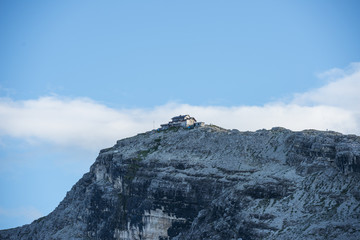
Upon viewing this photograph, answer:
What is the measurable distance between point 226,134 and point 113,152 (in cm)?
4043

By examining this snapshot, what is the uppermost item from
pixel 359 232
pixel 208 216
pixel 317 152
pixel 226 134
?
pixel 226 134

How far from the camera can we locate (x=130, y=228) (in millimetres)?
173250

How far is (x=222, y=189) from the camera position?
160 meters

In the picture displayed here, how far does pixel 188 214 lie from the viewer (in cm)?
16350

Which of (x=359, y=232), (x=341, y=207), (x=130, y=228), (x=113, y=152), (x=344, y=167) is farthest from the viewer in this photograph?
(x=113, y=152)

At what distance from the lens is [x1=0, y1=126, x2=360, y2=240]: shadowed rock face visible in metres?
138

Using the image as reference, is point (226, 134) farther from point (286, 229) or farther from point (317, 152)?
point (286, 229)

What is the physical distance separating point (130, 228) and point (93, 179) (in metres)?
31.8

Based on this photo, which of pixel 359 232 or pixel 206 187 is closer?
pixel 359 232

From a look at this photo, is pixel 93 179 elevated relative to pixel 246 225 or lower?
elevated

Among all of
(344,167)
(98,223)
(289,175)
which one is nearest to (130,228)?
(98,223)

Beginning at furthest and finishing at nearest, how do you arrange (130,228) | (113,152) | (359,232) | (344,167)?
(113,152) < (130,228) < (344,167) < (359,232)

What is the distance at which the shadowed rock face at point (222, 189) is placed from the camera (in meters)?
138

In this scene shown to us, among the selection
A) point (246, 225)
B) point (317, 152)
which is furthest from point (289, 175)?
point (246, 225)
